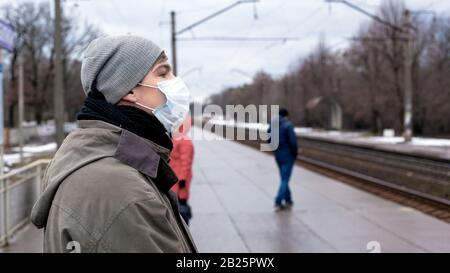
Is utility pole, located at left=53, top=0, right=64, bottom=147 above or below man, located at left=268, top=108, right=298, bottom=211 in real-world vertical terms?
above

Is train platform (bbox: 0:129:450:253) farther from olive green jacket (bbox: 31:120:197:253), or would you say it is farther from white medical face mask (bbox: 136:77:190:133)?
olive green jacket (bbox: 31:120:197:253)

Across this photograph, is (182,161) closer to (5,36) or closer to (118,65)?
(5,36)

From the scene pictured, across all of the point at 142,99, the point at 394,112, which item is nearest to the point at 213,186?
the point at 142,99

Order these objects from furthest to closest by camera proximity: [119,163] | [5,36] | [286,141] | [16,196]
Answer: [286,141], [16,196], [5,36], [119,163]

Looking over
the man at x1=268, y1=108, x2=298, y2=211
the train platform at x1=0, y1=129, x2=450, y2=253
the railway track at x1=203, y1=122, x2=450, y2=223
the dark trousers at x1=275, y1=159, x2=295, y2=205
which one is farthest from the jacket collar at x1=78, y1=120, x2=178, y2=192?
the dark trousers at x1=275, y1=159, x2=295, y2=205

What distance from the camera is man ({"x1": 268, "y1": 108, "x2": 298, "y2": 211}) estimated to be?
1134 cm

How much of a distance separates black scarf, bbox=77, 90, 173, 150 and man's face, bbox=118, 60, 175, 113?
33 mm

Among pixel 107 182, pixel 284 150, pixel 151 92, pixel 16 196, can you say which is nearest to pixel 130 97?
pixel 151 92

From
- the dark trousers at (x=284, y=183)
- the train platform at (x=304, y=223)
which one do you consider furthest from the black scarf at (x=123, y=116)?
the dark trousers at (x=284, y=183)

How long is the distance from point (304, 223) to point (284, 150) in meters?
2.20

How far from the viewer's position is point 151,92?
1.99 meters

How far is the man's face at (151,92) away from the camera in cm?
195

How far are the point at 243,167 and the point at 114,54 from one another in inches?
763

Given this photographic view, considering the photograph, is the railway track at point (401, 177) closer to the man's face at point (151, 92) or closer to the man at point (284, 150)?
the man at point (284, 150)
